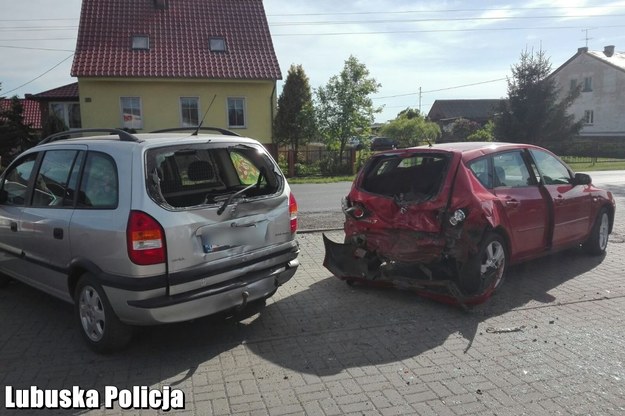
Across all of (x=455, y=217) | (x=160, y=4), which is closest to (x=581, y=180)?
(x=455, y=217)

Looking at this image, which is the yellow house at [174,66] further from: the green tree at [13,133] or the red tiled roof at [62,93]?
the red tiled roof at [62,93]

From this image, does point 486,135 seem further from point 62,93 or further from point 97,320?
point 97,320

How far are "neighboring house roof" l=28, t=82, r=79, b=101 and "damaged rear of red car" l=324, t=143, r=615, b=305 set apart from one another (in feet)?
80.8

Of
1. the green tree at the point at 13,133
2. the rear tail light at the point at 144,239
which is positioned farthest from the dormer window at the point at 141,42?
the rear tail light at the point at 144,239

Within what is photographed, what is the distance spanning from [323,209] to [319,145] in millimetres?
13940

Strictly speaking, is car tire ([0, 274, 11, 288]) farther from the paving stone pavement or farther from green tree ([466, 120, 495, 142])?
green tree ([466, 120, 495, 142])

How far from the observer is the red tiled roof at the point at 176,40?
22.5m

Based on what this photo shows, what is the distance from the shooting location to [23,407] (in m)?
3.26

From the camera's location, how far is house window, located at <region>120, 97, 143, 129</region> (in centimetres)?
2288

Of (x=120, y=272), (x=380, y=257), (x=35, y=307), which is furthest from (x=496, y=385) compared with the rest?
(x=35, y=307)

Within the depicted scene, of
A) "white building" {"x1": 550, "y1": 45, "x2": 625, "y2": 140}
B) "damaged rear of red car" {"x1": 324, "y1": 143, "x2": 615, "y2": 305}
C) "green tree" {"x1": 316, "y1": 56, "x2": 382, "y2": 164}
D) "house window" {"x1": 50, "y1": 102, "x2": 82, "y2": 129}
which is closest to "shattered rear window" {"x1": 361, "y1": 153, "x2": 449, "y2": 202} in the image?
"damaged rear of red car" {"x1": 324, "y1": 143, "x2": 615, "y2": 305}

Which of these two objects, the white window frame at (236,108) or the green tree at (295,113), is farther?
the white window frame at (236,108)

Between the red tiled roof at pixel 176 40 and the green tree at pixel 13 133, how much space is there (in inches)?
178

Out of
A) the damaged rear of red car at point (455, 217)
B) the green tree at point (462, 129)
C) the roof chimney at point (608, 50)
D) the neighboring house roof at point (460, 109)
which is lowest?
the damaged rear of red car at point (455, 217)
